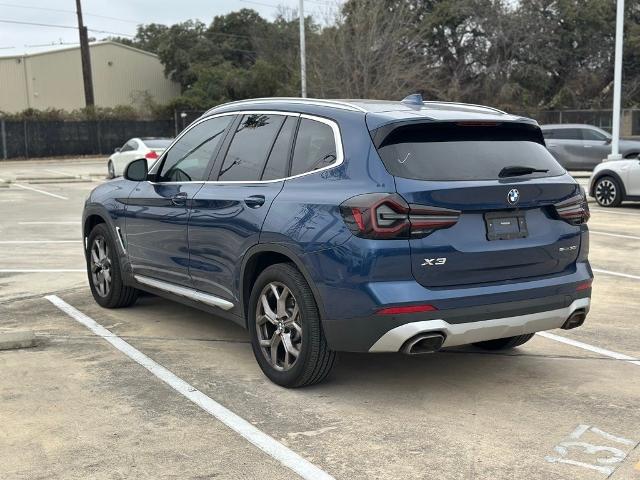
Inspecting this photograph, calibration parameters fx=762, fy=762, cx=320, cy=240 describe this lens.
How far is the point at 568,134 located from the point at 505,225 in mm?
21193

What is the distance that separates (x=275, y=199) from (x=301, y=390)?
1206 mm

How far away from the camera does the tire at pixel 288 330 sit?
177 inches

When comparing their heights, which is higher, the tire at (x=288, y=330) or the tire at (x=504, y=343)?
the tire at (x=288, y=330)

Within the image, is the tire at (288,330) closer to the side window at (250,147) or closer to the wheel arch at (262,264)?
the wheel arch at (262,264)

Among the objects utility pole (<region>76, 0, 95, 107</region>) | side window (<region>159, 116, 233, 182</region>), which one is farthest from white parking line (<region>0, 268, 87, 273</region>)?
utility pole (<region>76, 0, 95, 107</region>)

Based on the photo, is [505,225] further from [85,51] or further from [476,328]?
[85,51]

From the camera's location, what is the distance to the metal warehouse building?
5297cm

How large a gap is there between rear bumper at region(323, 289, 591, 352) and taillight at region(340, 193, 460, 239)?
1.49 ft

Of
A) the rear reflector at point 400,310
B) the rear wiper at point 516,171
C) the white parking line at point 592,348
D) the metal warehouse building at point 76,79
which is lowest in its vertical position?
the white parking line at point 592,348

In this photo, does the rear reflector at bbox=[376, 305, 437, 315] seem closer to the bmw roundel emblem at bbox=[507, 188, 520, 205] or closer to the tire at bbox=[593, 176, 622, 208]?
the bmw roundel emblem at bbox=[507, 188, 520, 205]

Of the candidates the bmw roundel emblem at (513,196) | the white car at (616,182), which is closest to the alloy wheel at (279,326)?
the bmw roundel emblem at (513,196)

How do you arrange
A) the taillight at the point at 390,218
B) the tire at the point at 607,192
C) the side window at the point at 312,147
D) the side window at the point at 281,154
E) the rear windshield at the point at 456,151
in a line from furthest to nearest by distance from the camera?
the tire at the point at 607,192 → the side window at the point at 281,154 → the side window at the point at 312,147 → the rear windshield at the point at 456,151 → the taillight at the point at 390,218

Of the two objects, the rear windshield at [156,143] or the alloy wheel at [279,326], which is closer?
the alloy wheel at [279,326]

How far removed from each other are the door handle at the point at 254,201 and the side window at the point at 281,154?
15 cm
